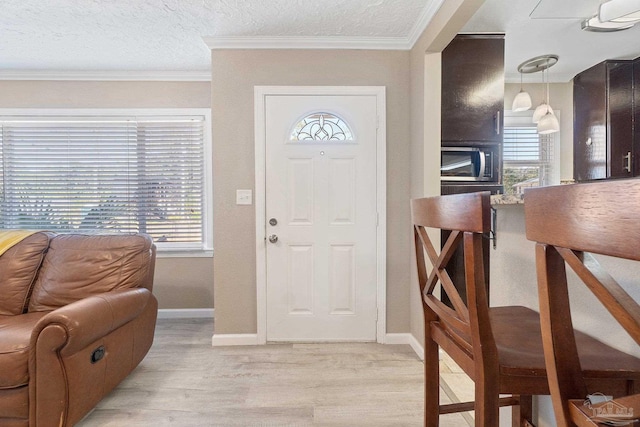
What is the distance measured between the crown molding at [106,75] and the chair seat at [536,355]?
3.30 m

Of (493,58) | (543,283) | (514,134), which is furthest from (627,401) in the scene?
(514,134)

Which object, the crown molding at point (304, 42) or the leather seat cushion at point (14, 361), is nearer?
the leather seat cushion at point (14, 361)

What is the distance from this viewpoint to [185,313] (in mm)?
3357

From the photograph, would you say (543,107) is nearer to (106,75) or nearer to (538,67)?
(538,67)

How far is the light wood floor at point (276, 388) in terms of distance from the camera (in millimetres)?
1786

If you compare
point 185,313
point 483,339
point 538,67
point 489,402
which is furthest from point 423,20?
point 185,313

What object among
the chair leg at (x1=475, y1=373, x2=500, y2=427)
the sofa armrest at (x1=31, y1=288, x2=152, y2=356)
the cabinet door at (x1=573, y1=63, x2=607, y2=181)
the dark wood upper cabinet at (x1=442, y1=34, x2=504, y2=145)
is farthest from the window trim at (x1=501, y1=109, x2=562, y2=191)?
the sofa armrest at (x1=31, y1=288, x2=152, y2=356)

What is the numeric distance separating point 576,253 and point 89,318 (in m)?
1.89

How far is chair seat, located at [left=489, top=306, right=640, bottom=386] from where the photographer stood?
0.80 m

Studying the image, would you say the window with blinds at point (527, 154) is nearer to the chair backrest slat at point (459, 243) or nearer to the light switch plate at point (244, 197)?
the light switch plate at point (244, 197)

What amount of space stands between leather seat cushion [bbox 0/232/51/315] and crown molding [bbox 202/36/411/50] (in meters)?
1.87

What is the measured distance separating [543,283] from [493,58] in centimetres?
252

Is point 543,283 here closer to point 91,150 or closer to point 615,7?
point 615,7

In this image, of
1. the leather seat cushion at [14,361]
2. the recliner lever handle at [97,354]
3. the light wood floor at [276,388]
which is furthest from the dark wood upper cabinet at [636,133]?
the leather seat cushion at [14,361]
